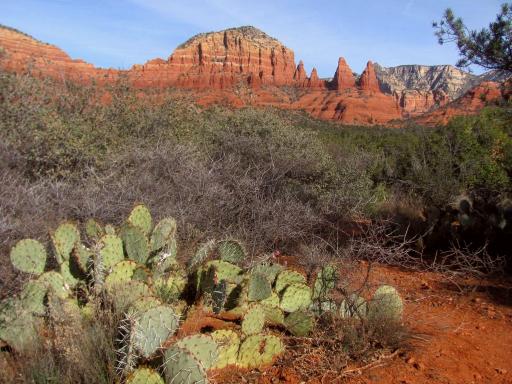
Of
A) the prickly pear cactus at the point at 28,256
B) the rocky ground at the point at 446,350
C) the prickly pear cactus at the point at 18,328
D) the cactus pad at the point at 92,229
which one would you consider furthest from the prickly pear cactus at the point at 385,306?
the prickly pear cactus at the point at 28,256

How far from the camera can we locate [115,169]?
7.38 m

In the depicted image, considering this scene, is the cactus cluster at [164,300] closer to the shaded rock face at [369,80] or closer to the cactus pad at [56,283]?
the cactus pad at [56,283]

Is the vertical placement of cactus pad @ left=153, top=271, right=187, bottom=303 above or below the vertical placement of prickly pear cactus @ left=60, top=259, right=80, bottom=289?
below

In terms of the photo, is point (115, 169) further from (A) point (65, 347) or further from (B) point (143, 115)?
(A) point (65, 347)

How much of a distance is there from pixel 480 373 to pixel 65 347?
2.84 m

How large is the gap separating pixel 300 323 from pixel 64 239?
6.95 ft

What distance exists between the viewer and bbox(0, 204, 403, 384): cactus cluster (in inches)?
119

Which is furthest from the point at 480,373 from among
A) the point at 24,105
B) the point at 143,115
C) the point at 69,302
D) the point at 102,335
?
the point at 143,115

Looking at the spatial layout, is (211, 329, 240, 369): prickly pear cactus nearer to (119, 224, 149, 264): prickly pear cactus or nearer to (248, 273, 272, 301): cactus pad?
(248, 273, 272, 301): cactus pad

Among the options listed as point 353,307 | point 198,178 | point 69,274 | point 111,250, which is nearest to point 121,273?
point 111,250

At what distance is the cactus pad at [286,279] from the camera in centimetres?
434

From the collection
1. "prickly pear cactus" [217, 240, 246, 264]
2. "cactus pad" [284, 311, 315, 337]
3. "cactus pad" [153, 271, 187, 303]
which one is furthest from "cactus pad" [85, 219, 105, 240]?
"cactus pad" [284, 311, 315, 337]

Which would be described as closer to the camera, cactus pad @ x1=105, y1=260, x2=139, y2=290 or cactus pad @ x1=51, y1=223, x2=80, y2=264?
cactus pad @ x1=105, y1=260, x2=139, y2=290

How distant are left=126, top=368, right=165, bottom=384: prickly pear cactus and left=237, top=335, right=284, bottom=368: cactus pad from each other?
0.82 m
